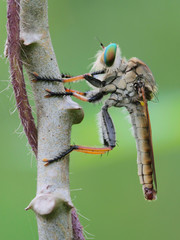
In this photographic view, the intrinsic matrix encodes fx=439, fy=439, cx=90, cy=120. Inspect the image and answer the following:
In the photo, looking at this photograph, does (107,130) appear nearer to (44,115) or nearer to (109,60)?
(109,60)

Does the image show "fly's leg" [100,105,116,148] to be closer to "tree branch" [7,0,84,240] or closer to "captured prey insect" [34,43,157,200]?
"captured prey insect" [34,43,157,200]

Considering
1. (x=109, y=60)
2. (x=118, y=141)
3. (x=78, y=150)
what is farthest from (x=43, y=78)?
(x=118, y=141)

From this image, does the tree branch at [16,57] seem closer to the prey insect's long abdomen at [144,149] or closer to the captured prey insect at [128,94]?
the captured prey insect at [128,94]

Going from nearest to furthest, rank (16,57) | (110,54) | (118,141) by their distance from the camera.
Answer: (16,57) → (110,54) → (118,141)

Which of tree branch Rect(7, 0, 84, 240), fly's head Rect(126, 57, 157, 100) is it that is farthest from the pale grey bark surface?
fly's head Rect(126, 57, 157, 100)

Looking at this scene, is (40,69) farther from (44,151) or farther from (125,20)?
(125,20)

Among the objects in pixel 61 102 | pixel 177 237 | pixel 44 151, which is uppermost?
pixel 61 102

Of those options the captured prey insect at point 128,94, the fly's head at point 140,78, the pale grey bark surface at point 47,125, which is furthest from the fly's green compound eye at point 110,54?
the pale grey bark surface at point 47,125

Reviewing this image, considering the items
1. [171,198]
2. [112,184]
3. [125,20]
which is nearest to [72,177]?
[112,184]
